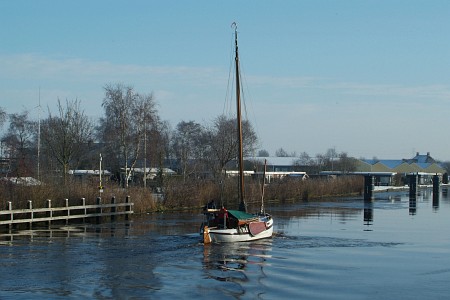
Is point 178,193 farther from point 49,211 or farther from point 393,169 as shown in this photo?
point 393,169

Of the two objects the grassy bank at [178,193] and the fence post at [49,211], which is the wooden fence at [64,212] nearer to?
the fence post at [49,211]

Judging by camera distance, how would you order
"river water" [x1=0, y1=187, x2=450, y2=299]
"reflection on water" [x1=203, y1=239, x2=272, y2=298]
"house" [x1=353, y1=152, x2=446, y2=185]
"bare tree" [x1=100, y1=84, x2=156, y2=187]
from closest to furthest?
"river water" [x1=0, y1=187, x2=450, y2=299], "reflection on water" [x1=203, y1=239, x2=272, y2=298], "bare tree" [x1=100, y1=84, x2=156, y2=187], "house" [x1=353, y1=152, x2=446, y2=185]

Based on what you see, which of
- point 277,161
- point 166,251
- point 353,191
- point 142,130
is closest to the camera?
point 166,251

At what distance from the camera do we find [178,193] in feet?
200

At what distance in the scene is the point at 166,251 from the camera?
31.4 metres

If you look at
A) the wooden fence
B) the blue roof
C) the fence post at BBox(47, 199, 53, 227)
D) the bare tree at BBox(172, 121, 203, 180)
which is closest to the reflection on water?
the wooden fence

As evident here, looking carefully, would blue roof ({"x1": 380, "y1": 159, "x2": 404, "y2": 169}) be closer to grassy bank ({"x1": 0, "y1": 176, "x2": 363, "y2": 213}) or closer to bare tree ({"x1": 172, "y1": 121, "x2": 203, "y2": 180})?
bare tree ({"x1": 172, "y1": 121, "x2": 203, "y2": 180})

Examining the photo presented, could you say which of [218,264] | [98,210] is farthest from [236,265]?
[98,210]

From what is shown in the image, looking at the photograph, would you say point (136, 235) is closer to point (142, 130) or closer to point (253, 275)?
point (253, 275)

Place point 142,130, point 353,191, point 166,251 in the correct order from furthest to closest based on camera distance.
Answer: point 353,191 → point 142,130 → point 166,251

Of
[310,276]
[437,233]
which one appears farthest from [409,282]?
[437,233]

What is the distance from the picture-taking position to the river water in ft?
72.0

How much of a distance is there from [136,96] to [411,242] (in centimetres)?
4405

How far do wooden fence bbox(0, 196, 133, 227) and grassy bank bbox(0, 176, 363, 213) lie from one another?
3.21 feet
